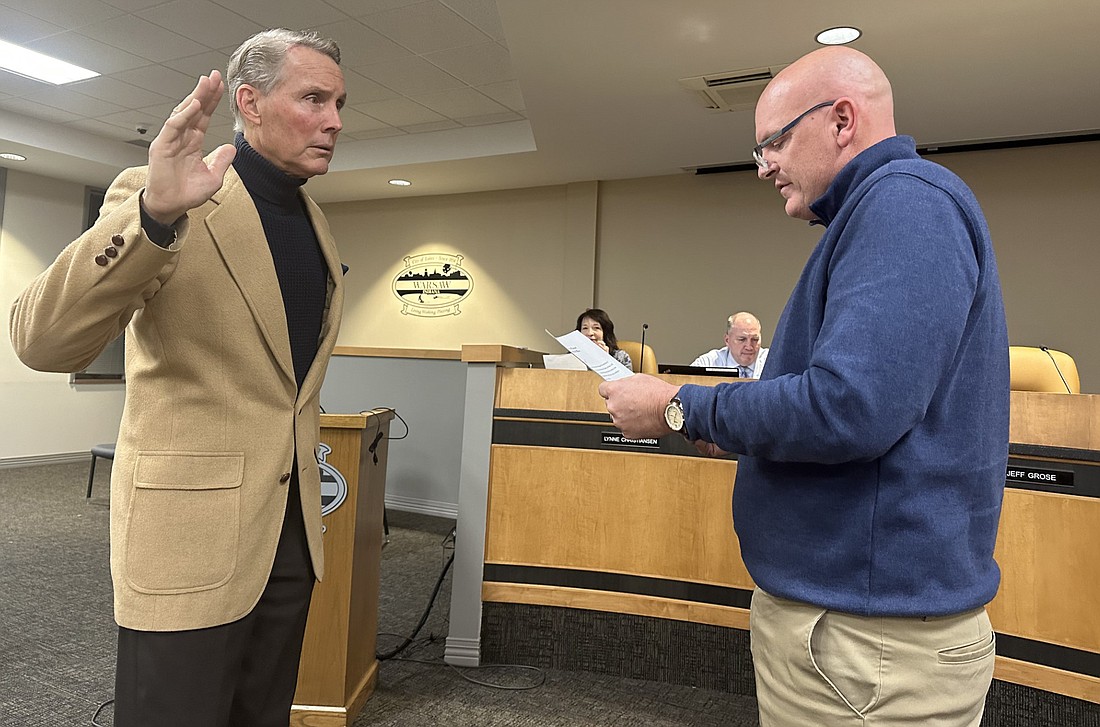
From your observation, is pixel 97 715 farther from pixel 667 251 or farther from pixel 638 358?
pixel 667 251

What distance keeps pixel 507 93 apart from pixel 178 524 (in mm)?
4781

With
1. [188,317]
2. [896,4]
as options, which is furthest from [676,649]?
[896,4]

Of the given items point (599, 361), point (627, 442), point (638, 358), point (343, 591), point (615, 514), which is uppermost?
point (638, 358)

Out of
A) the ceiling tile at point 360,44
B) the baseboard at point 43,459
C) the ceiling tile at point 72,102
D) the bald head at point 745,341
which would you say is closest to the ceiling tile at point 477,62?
the ceiling tile at point 360,44

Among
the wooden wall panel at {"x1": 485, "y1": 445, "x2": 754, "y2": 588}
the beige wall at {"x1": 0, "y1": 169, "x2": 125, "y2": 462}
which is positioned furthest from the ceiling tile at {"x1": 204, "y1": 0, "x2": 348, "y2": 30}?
the beige wall at {"x1": 0, "y1": 169, "x2": 125, "y2": 462}

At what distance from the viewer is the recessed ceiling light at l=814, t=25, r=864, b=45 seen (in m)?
3.49

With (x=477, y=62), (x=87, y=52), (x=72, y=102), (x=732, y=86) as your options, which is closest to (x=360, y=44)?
(x=477, y=62)

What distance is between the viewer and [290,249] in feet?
4.34

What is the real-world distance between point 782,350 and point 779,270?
17.4 feet

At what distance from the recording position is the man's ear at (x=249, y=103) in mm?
1281

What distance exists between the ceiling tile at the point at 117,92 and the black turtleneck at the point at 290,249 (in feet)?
16.5

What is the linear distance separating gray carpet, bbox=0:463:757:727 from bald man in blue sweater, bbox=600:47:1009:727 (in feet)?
5.12

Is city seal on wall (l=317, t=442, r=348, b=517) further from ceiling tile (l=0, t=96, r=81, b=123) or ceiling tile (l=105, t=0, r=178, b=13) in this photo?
ceiling tile (l=0, t=96, r=81, b=123)

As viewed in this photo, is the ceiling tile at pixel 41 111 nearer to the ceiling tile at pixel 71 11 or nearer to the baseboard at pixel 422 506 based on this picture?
the ceiling tile at pixel 71 11
